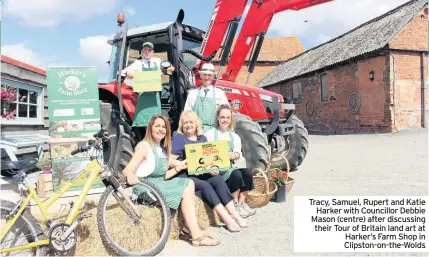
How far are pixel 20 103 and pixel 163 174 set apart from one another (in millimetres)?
4630

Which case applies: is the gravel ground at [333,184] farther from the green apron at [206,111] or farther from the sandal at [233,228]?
the green apron at [206,111]

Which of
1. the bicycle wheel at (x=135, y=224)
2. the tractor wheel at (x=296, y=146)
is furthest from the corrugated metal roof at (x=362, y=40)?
the bicycle wheel at (x=135, y=224)

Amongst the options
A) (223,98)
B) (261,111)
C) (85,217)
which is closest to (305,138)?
(261,111)

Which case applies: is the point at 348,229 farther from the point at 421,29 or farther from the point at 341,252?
the point at 421,29

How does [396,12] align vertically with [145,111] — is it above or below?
above

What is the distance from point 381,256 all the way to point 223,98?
2.61m

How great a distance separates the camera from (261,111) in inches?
239

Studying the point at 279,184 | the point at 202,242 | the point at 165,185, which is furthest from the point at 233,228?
the point at 279,184

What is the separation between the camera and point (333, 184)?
5988mm

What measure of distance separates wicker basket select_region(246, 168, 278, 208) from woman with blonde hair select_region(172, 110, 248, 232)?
63 cm

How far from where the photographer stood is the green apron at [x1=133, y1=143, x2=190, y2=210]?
11.4 ft

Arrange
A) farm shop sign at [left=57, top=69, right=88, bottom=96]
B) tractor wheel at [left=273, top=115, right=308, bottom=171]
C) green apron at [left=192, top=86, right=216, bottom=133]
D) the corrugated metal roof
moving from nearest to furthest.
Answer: green apron at [left=192, top=86, right=216, bottom=133], farm shop sign at [left=57, top=69, right=88, bottom=96], tractor wheel at [left=273, top=115, right=308, bottom=171], the corrugated metal roof

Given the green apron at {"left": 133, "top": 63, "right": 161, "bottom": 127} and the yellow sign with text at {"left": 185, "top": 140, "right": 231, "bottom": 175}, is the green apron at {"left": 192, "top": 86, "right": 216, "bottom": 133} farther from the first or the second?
the yellow sign with text at {"left": 185, "top": 140, "right": 231, "bottom": 175}

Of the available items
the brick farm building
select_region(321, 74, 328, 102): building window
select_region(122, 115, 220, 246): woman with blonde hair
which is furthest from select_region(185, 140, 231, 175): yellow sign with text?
select_region(321, 74, 328, 102): building window
